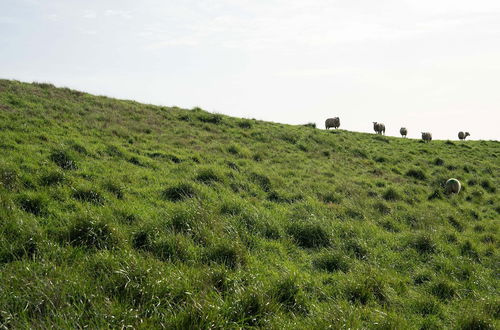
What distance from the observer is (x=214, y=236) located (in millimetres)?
6859

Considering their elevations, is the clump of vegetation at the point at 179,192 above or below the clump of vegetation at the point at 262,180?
below

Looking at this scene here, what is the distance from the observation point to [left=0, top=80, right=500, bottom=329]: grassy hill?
4559 mm

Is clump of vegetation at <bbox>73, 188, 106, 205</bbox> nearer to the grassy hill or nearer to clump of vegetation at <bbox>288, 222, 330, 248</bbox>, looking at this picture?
the grassy hill

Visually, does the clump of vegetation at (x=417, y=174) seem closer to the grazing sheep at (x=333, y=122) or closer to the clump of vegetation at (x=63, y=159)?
the grazing sheep at (x=333, y=122)

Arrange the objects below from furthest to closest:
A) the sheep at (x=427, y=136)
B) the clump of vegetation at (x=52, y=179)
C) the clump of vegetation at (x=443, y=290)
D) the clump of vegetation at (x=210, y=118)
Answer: the sheep at (x=427, y=136) → the clump of vegetation at (x=210, y=118) → the clump of vegetation at (x=52, y=179) → the clump of vegetation at (x=443, y=290)

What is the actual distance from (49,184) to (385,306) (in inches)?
307

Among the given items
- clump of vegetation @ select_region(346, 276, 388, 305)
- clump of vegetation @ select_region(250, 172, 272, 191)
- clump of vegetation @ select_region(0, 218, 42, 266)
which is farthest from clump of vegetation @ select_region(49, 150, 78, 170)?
clump of vegetation @ select_region(346, 276, 388, 305)

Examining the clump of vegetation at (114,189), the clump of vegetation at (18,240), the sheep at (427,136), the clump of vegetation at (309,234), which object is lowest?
the clump of vegetation at (309,234)

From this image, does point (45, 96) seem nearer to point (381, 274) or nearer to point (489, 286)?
point (381, 274)

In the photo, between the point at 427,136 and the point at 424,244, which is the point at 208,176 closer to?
the point at 424,244

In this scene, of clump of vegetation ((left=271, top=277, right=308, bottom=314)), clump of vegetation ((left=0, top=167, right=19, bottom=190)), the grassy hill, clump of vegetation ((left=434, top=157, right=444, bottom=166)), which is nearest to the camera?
the grassy hill

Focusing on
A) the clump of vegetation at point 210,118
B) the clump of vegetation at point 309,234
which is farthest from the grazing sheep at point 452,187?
the clump of vegetation at point 210,118

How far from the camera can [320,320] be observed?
4.66 m

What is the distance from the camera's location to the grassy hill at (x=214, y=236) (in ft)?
15.0
